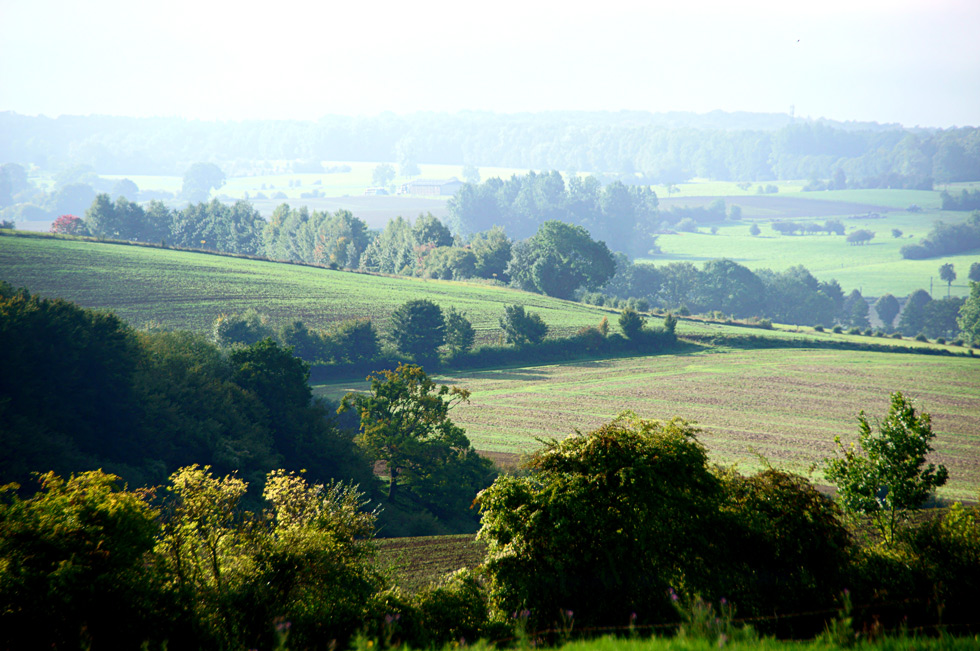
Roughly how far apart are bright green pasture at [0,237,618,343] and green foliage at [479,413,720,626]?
5931 centimetres

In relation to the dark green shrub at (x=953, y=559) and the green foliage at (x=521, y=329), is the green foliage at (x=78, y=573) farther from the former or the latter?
the green foliage at (x=521, y=329)

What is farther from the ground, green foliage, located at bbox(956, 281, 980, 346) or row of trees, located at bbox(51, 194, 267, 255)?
row of trees, located at bbox(51, 194, 267, 255)

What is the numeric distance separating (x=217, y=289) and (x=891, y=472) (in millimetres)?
79077

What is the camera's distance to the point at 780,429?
4872 centimetres

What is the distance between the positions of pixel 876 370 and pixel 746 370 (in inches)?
499

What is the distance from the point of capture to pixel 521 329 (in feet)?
243

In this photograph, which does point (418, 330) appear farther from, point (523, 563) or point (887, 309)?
point (887, 309)

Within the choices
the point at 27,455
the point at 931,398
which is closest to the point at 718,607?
the point at 27,455

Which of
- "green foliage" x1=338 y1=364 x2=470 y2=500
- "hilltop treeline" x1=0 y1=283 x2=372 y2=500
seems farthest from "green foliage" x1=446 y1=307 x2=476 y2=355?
"hilltop treeline" x1=0 y1=283 x2=372 y2=500

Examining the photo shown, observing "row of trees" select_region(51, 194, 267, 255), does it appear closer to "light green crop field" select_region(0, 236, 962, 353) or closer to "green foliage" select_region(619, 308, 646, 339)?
"light green crop field" select_region(0, 236, 962, 353)

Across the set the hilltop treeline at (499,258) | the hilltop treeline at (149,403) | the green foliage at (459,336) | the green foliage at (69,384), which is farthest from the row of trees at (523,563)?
the hilltop treeline at (499,258)

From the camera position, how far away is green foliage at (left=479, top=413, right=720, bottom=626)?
13.4 metres

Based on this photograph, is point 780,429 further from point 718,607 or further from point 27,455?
point 27,455

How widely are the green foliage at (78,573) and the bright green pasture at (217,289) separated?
Answer: 6114 centimetres
